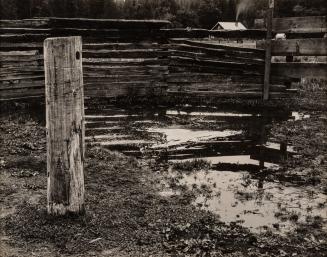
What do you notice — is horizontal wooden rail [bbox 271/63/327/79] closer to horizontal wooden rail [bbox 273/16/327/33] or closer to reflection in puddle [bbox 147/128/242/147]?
horizontal wooden rail [bbox 273/16/327/33]

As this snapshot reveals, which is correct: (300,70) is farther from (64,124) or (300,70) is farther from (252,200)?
(64,124)

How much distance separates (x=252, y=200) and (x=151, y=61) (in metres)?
6.97

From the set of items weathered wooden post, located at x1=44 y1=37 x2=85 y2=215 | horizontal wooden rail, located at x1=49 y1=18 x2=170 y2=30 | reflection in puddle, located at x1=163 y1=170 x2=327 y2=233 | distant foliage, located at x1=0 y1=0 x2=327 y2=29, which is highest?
distant foliage, located at x1=0 y1=0 x2=327 y2=29

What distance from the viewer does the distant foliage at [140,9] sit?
24.0 metres

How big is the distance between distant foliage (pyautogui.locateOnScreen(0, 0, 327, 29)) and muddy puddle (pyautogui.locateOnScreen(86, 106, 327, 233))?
15.3 m

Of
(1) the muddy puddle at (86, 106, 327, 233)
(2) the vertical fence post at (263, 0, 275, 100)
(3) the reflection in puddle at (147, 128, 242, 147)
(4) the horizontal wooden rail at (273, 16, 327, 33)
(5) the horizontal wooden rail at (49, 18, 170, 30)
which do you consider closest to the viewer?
(1) the muddy puddle at (86, 106, 327, 233)

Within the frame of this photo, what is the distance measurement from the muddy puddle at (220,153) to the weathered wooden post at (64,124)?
4.09ft

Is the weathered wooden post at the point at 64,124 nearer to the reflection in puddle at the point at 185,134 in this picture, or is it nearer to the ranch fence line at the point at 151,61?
the reflection in puddle at the point at 185,134

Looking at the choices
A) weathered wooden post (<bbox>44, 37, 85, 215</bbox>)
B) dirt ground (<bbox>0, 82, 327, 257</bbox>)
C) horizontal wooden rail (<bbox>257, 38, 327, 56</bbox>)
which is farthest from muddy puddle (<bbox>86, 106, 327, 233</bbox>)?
horizontal wooden rail (<bbox>257, 38, 327, 56</bbox>)

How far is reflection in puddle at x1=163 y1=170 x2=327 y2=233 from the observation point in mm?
4426

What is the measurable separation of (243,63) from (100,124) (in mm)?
4147

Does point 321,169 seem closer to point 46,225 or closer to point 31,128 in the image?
point 46,225

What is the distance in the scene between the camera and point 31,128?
790 centimetres

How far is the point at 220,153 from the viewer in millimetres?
6703
